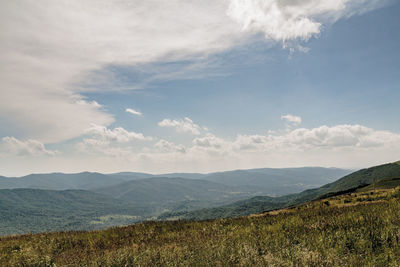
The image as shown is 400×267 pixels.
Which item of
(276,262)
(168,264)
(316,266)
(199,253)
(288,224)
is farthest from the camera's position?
(288,224)

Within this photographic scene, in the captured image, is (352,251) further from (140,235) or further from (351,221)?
(140,235)

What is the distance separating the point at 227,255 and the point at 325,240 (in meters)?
3.20

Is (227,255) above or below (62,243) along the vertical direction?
above

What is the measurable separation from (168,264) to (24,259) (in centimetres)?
608

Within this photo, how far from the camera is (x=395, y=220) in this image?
9031 millimetres

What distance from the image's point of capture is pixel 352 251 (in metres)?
7.09

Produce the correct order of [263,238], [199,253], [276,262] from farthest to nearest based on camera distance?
1. [263,238]
2. [199,253]
3. [276,262]

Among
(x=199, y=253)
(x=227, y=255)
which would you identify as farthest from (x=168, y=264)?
(x=227, y=255)

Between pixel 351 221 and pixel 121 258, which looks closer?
pixel 121 258

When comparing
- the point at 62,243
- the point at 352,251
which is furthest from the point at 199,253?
the point at 62,243

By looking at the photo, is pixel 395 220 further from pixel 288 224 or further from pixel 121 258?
pixel 121 258

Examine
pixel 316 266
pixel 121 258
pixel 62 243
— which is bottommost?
pixel 62 243

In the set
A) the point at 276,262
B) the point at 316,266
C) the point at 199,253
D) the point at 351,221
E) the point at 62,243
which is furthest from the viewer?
the point at 62,243

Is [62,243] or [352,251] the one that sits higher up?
[352,251]
